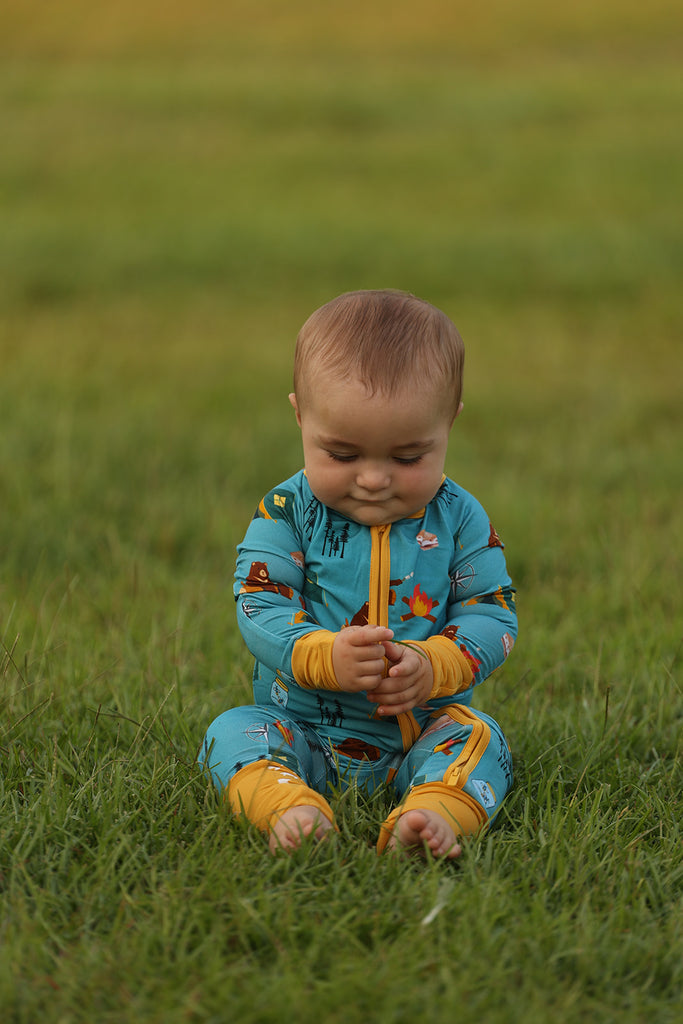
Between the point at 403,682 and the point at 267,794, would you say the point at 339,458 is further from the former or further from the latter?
the point at 267,794

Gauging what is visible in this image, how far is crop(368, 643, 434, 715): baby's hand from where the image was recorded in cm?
227

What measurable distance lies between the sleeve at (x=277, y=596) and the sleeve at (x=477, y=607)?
28cm

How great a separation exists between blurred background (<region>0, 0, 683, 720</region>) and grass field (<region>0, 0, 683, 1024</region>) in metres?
0.03

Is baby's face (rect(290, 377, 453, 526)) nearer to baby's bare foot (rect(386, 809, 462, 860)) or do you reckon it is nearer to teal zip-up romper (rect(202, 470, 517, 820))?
teal zip-up romper (rect(202, 470, 517, 820))

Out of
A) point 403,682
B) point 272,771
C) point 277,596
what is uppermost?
point 277,596

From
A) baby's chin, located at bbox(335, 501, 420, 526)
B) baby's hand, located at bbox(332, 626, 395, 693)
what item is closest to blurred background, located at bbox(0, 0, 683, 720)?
baby's chin, located at bbox(335, 501, 420, 526)

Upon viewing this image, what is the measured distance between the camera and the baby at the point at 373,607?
2.28 m

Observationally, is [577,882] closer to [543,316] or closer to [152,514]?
[152,514]

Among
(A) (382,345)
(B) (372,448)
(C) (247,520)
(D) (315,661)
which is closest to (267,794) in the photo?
(D) (315,661)

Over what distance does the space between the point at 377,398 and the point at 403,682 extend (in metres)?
0.60

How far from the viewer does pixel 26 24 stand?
71.3ft

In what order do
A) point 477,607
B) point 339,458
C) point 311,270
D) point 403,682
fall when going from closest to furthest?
point 403,682, point 339,458, point 477,607, point 311,270

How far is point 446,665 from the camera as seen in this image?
237 centimetres

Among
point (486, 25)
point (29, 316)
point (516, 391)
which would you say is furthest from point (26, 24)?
point (516, 391)
